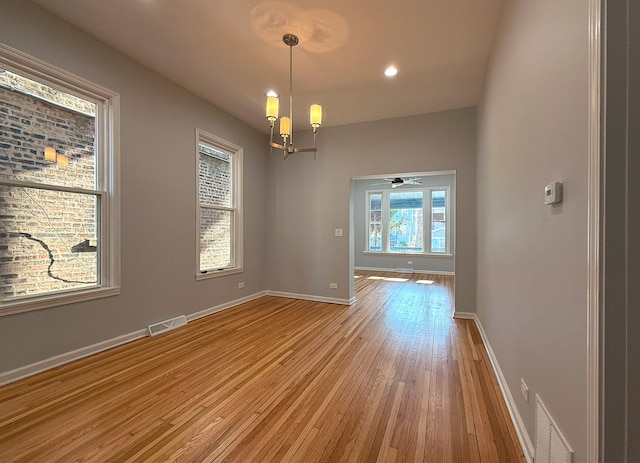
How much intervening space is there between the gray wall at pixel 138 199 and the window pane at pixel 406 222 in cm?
578

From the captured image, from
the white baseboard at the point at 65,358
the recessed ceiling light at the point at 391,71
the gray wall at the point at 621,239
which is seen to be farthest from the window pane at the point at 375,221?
the gray wall at the point at 621,239

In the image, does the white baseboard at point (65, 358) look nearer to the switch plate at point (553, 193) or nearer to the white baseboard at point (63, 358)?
the white baseboard at point (63, 358)

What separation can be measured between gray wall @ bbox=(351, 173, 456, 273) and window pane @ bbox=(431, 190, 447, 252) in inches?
8.1

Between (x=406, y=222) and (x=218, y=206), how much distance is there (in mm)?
6183

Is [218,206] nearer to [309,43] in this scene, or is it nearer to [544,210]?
[309,43]

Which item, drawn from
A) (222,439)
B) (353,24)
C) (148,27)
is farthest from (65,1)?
(222,439)

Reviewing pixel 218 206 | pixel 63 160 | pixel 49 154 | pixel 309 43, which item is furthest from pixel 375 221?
pixel 49 154

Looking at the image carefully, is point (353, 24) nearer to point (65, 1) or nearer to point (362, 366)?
point (65, 1)

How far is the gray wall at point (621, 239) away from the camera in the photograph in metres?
0.79

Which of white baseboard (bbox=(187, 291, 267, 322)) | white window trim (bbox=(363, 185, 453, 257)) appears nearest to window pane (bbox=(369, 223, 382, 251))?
white window trim (bbox=(363, 185, 453, 257))

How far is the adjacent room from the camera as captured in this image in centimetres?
129

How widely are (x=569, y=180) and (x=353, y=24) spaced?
89.6 inches

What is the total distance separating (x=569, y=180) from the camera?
106cm

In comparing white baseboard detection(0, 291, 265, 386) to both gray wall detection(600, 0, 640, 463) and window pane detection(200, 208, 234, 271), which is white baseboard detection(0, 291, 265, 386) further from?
gray wall detection(600, 0, 640, 463)
